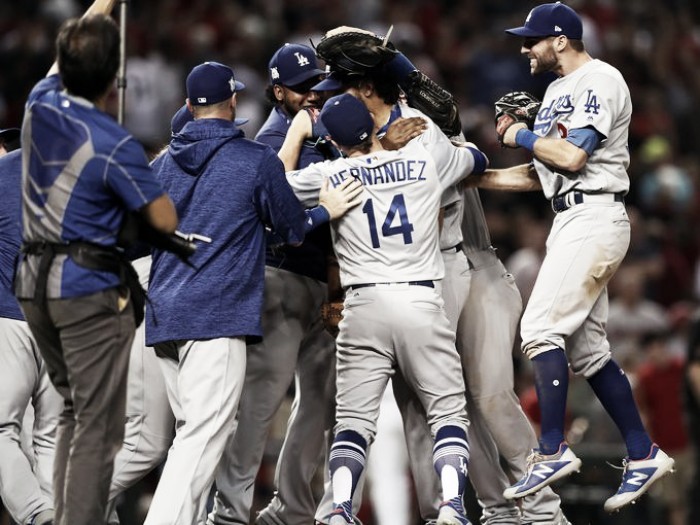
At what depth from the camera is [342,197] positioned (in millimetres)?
6328

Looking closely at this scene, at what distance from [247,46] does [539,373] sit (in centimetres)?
846

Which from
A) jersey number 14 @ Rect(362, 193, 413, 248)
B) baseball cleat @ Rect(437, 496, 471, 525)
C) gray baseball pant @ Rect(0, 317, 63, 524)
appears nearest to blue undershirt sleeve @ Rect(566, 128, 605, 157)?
jersey number 14 @ Rect(362, 193, 413, 248)

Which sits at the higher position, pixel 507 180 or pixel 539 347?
pixel 507 180

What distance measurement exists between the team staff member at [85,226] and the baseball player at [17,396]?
126 centimetres

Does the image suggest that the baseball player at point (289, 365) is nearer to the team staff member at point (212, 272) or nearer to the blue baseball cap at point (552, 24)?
the team staff member at point (212, 272)

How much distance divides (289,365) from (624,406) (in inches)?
69.8

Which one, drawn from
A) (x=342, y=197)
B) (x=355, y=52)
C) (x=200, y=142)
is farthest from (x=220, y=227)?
(x=355, y=52)

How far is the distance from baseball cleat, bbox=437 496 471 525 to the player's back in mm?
1101

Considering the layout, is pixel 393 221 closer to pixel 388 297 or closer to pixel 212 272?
pixel 388 297

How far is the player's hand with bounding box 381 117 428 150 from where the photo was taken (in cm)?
644

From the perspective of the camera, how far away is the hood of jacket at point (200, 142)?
6199 millimetres

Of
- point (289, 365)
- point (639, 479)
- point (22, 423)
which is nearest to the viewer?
point (639, 479)

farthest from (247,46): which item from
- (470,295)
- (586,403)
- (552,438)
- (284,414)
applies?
(552,438)

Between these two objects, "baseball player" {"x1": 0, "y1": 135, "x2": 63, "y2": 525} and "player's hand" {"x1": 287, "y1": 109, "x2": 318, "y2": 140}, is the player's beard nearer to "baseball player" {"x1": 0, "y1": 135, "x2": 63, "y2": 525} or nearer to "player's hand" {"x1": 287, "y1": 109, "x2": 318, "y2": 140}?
"player's hand" {"x1": 287, "y1": 109, "x2": 318, "y2": 140}
